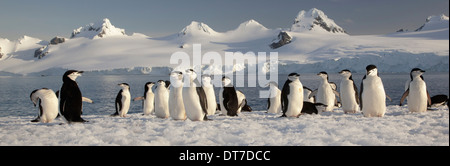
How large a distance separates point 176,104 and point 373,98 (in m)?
4.22

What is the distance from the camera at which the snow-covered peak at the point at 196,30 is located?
7160 inches

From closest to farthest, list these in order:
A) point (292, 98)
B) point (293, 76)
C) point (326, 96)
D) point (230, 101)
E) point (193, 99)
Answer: point (193, 99) < point (292, 98) < point (293, 76) < point (230, 101) < point (326, 96)

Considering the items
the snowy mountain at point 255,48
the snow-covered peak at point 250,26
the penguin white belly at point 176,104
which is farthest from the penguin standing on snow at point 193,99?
the snow-covered peak at point 250,26

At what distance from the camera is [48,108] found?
7148 mm

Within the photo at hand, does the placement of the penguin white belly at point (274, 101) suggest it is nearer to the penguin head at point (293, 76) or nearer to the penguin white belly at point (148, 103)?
the penguin head at point (293, 76)

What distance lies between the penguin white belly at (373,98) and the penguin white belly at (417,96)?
1.17 meters

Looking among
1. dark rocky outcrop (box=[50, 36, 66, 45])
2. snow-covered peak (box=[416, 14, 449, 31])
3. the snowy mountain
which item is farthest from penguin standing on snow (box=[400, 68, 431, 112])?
dark rocky outcrop (box=[50, 36, 66, 45])

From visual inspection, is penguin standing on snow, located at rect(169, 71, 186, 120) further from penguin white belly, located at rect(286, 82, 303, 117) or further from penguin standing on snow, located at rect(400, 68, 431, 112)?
penguin standing on snow, located at rect(400, 68, 431, 112)

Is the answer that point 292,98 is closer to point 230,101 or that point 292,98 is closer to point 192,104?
point 230,101

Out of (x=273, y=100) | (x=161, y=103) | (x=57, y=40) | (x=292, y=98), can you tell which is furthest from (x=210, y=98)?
(x=57, y=40)

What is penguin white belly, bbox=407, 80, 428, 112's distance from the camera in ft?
25.7

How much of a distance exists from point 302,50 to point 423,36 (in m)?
40.9

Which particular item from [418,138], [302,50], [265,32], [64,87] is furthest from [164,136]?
[265,32]
